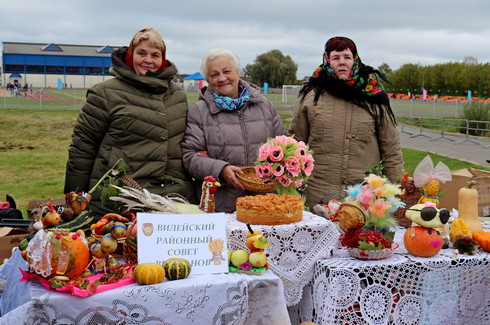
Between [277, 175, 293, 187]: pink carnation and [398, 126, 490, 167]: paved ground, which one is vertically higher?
[277, 175, 293, 187]: pink carnation

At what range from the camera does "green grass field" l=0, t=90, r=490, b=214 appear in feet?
29.8

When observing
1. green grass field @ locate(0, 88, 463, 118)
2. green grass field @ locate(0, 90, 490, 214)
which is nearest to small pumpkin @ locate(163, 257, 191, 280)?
green grass field @ locate(0, 90, 490, 214)

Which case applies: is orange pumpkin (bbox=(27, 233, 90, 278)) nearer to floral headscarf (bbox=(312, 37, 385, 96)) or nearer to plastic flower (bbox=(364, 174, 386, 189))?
plastic flower (bbox=(364, 174, 386, 189))

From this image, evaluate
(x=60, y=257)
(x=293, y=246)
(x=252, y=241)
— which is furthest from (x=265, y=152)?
(x=60, y=257)

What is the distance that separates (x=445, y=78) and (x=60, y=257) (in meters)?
55.5

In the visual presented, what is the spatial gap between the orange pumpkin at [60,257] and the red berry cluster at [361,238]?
1428 mm

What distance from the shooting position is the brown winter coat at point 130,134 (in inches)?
127

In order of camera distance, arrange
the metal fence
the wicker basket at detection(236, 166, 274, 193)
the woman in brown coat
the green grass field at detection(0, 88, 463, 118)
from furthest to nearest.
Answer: the green grass field at detection(0, 88, 463, 118)
the metal fence
the woman in brown coat
the wicker basket at detection(236, 166, 274, 193)

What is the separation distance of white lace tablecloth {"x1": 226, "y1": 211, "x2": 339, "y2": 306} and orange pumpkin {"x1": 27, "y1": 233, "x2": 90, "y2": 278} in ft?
2.77

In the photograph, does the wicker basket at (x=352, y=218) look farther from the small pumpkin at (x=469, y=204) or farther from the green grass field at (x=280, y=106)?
the green grass field at (x=280, y=106)

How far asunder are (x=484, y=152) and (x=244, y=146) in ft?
38.5

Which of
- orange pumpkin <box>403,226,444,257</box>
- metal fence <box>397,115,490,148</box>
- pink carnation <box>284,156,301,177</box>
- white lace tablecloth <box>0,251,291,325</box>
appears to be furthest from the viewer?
metal fence <box>397,115,490,148</box>

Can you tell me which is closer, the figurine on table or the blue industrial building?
the figurine on table

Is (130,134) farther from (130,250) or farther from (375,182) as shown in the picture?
(375,182)
